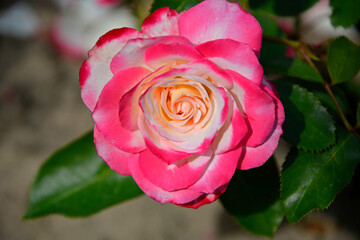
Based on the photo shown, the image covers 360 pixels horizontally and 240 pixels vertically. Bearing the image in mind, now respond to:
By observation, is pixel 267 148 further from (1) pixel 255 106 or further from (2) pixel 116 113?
(2) pixel 116 113

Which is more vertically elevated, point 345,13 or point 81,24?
point 345,13

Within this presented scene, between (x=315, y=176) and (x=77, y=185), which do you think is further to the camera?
(x=77, y=185)

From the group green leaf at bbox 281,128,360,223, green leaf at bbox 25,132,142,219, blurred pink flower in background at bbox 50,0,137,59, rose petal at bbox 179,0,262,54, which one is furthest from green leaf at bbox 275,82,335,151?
blurred pink flower in background at bbox 50,0,137,59

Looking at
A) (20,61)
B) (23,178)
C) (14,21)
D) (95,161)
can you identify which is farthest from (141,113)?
(14,21)

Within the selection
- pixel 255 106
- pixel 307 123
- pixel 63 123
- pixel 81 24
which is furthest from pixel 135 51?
pixel 81 24

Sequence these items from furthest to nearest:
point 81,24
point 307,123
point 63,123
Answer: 1. point 81,24
2. point 63,123
3. point 307,123

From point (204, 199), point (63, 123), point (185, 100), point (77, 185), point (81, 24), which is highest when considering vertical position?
point (185, 100)
